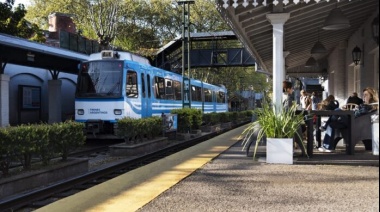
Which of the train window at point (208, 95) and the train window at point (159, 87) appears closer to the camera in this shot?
the train window at point (159, 87)

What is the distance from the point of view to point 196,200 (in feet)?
19.2

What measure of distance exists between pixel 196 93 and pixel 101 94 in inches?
499

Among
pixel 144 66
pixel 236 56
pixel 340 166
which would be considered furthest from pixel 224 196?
pixel 236 56

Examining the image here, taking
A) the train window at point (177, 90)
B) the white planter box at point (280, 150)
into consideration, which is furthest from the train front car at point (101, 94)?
the white planter box at point (280, 150)

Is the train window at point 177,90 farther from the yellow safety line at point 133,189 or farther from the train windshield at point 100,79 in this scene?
the yellow safety line at point 133,189

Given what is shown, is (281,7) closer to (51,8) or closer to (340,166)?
(340,166)

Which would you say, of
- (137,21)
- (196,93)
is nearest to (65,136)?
(196,93)

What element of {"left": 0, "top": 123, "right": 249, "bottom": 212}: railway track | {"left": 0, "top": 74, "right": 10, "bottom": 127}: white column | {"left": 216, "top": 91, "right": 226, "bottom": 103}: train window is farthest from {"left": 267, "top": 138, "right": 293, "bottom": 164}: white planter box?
{"left": 216, "top": 91, "right": 226, "bottom": 103}: train window

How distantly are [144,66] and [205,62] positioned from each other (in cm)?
2042

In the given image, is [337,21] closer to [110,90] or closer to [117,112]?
[117,112]

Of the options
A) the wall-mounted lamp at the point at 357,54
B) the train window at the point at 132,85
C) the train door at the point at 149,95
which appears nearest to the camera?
the wall-mounted lamp at the point at 357,54

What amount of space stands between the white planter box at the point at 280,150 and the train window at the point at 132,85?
350 inches

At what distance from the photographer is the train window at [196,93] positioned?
27.5 metres

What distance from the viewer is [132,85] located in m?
16.6
